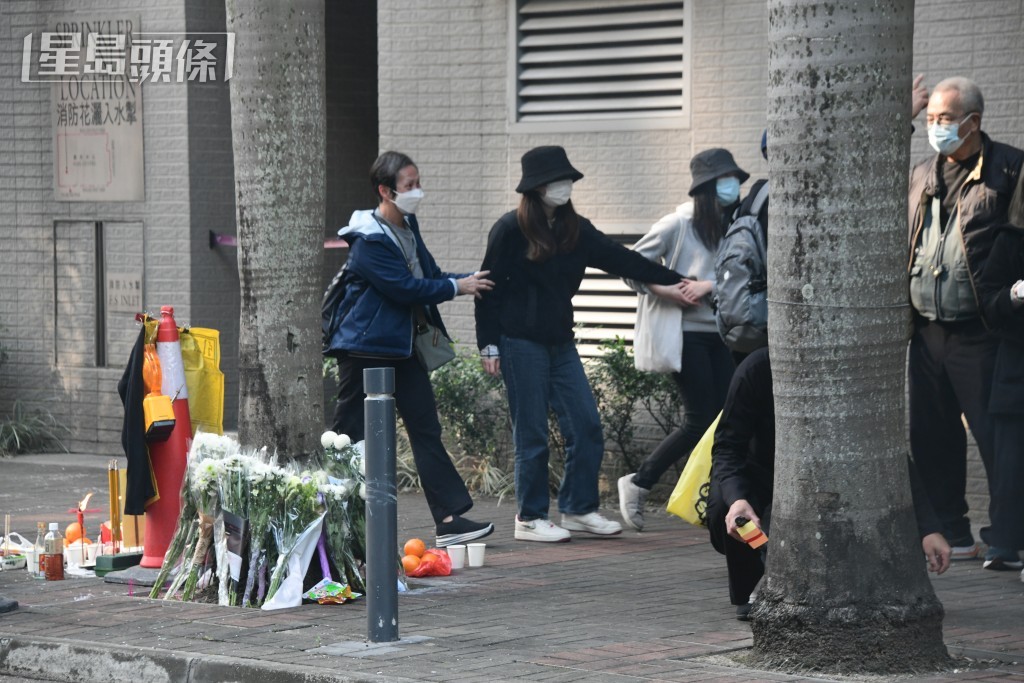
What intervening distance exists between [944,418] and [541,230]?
233 cm

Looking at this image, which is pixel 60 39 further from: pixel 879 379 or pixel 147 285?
pixel 879 379

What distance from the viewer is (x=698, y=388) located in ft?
32.6

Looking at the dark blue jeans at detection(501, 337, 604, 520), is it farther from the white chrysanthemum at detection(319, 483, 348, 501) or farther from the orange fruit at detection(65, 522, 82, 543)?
the orange fruit at detection(65, 522, 82, 543)

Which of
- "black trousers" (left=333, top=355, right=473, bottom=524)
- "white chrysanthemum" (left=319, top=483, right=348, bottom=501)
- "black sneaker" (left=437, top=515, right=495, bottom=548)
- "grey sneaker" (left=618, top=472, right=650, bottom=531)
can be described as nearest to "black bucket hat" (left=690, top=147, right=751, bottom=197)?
"grey sneaker" (left=618, top=472, right=650, bottom=531)

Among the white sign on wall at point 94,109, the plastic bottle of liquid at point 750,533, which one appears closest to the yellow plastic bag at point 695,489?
the plastic bottle of liquid at point 750,533

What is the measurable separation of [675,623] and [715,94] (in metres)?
4.74

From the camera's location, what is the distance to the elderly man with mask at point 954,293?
8.73 meters

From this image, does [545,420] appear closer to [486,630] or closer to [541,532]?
[541,532]

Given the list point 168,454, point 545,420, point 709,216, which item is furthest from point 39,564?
point 709,216

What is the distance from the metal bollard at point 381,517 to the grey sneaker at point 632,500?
126 inches

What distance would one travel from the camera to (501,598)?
816 cm

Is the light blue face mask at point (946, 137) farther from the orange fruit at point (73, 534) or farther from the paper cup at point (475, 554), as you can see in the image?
the orange fruit at point (73, 534)

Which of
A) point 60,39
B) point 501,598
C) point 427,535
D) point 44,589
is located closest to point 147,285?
point 60,39

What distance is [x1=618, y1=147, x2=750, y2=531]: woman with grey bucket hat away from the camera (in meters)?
9.83
